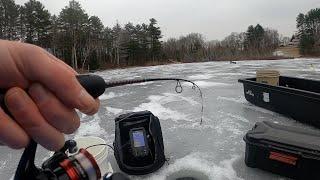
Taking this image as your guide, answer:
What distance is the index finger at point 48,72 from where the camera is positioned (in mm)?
878

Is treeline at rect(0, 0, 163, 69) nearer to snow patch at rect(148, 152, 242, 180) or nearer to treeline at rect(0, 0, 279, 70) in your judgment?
treeline at rect(0, 0, 279, 70)

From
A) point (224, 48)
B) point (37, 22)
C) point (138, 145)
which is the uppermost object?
point (37, 22)

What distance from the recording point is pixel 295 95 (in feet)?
19.6

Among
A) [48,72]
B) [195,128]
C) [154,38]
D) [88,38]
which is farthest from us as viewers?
[154,38]

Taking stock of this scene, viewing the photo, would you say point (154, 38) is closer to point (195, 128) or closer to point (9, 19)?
point (9, 19)

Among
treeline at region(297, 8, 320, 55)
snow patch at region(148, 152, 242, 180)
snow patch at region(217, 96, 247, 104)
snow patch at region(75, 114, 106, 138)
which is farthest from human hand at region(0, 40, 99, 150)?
treeline at region(297, 8, 320, 55)

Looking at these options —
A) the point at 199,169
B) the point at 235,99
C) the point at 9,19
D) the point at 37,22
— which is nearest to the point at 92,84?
the point at 199,169

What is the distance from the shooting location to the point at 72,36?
148 ft

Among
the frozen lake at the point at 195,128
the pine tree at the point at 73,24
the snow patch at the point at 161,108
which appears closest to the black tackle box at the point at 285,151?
the frozen lake at the point at 195,128

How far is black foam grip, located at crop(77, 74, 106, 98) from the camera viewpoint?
40.6 inches

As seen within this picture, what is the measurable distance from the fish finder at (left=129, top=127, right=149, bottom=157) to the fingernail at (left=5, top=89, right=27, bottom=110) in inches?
132

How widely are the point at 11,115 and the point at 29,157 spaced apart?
1.59ft

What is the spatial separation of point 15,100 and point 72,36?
4618 centimetres

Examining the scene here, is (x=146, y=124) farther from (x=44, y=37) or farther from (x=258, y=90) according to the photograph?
(x=44, y=37)
